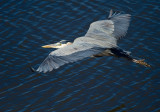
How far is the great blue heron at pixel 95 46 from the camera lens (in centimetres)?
875

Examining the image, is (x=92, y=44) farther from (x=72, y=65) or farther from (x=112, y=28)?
(x=72, y=65)

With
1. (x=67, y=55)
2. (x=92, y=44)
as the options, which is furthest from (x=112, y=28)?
(x=67, y=55)

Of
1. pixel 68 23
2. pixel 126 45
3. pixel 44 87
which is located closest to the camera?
pixel 44 87

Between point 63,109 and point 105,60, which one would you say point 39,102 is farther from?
point 105,60

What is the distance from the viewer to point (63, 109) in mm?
9391

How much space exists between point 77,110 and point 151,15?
603 centimetres

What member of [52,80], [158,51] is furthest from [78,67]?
[158,51]

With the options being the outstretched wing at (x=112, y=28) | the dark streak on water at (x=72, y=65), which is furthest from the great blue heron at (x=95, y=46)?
the dark streak on water at (x=72, y=65)

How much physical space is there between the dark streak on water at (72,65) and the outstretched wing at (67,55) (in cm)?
147

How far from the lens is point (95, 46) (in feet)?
31.0

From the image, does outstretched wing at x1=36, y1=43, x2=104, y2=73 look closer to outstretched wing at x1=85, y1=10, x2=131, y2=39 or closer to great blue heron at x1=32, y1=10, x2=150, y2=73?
great blue heron at x1=32, y1=10, x2=150, y2=73

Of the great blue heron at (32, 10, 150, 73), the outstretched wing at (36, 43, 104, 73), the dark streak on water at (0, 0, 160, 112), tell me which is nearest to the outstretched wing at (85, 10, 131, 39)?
the great blue heron at (32, 10, 150, 73)

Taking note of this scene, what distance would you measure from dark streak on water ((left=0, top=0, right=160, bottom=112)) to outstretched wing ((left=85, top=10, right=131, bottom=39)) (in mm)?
1250

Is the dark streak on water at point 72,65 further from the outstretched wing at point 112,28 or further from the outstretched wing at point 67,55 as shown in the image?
the outstretched wing at point 67,55
